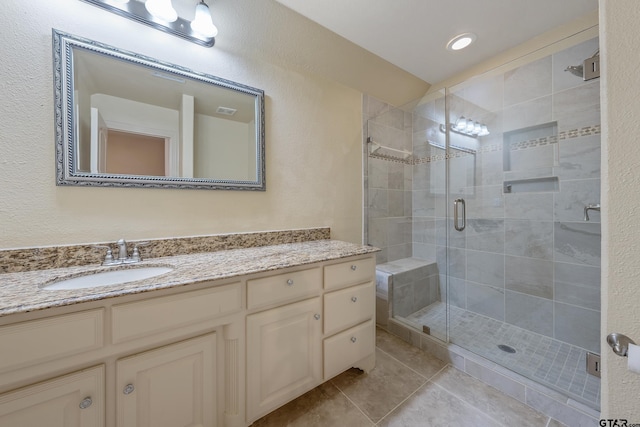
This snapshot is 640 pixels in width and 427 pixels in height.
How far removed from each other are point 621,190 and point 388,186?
75.8 inches

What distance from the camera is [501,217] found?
204 centimetres

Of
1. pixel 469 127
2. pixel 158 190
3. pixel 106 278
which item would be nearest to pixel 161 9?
pixel 158 190

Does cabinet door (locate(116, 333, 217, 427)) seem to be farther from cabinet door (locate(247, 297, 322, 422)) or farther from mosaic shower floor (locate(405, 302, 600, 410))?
mosaic shower floor (locate(405, 302, 600, 410))

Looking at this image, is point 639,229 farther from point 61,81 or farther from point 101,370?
point 61,81

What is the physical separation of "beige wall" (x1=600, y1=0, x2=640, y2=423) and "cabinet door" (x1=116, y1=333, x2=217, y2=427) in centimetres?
124

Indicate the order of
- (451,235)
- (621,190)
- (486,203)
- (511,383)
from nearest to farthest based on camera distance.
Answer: (621,190), (511,383), (486,203), (451,235)

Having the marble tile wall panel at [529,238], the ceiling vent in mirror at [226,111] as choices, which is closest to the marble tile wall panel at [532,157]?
A: the marble tile wall panel at [529,238]

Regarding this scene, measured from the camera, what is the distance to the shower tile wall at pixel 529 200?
1.62 meters

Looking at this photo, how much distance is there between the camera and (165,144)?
51.1 inches

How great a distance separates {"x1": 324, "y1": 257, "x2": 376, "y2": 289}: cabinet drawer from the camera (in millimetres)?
1286

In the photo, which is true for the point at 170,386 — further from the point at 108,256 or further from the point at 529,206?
the point at 529,206

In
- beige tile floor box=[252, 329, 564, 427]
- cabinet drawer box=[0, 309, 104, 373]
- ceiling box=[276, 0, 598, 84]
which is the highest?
ceiling box=[276, 0, 598, 84]

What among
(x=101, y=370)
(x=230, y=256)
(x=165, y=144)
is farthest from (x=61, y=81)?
(x=101, y=370)

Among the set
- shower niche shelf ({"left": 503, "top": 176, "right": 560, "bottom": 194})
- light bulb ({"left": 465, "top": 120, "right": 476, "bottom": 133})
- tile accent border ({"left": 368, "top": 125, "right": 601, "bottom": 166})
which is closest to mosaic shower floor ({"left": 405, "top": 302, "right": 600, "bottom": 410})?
shower niche shelf ({"left": 503, "top": 176, "right": 560, "bottom": 194})
